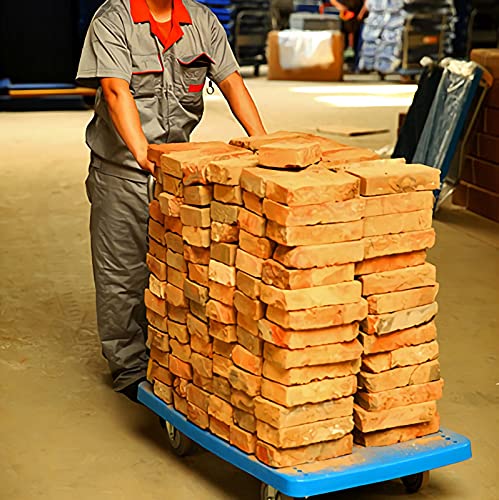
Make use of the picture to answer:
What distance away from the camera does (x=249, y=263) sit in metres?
2.96

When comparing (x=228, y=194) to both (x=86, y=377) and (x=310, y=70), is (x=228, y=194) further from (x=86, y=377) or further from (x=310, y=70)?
(x=310, y=70)

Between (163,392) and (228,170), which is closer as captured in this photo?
(228,170)

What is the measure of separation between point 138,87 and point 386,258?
3.99ft

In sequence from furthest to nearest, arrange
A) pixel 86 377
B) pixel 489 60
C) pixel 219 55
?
pixel 489 60 → pixel 86 377 → pixel 219 55

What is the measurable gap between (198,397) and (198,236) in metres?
0.51

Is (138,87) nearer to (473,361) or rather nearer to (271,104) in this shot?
(473,361)

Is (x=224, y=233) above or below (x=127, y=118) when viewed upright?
below

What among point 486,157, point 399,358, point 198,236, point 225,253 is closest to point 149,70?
point 198,236

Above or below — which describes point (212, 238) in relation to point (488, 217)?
above

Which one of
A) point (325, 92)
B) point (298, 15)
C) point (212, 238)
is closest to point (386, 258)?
point (212, 238)

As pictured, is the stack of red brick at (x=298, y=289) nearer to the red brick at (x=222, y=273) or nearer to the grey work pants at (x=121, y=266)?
the red brick at (x=222, y=273)

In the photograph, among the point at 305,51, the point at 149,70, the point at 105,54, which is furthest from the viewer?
the point at 305,51

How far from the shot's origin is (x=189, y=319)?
3271 millimetres

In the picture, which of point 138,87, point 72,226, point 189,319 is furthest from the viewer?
point 72,226
